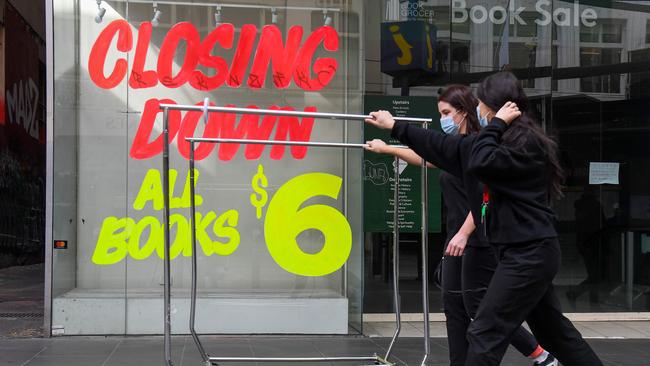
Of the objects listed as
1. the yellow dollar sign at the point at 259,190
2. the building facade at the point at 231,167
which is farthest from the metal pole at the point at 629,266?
the yellow dollar sign at the point at 259,190

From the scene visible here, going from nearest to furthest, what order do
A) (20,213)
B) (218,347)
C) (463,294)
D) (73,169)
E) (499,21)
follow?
(463,294)
(218,347)
(73,169)
(499,21)
(20,213)

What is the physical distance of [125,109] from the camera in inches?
266

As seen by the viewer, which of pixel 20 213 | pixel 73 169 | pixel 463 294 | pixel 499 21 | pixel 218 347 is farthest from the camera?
pixel 20 213

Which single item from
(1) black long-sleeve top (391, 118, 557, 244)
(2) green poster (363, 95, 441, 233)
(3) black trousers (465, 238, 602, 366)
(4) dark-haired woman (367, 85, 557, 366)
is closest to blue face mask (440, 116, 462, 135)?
(4) dark-haired woman (367, 85, 557, 366)

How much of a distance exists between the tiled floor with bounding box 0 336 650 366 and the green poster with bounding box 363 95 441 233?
141 centimetres

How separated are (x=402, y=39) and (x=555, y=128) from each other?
2.17m

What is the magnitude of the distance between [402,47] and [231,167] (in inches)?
99.5

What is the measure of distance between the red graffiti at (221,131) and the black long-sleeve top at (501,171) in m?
3.67

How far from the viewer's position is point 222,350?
6.02 metres

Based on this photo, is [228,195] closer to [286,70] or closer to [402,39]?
[286,70]

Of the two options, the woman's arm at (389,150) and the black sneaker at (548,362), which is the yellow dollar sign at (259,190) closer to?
the woman's arm at (389,150)

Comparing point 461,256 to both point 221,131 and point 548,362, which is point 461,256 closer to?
point 548,362

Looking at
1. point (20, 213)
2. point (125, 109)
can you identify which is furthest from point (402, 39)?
point (20, 213)

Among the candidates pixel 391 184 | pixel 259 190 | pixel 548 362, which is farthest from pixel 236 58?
pixel 548 362
